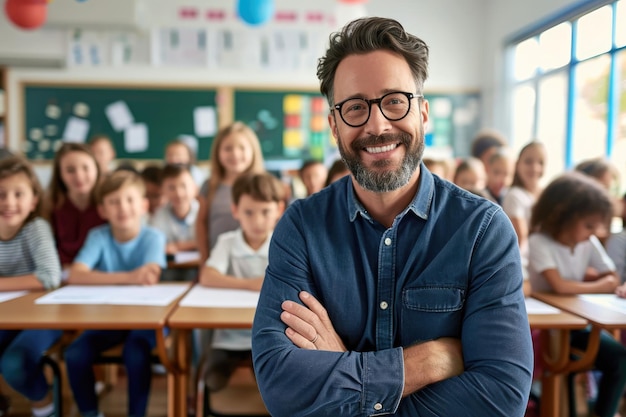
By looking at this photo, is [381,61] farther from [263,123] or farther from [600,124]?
[263,123]

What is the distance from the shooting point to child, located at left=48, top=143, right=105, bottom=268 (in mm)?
2961

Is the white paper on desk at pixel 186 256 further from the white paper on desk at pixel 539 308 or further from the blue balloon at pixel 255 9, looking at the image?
the blue balloon at pixel 255 9

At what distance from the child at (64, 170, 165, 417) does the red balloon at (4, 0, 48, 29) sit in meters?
2.53

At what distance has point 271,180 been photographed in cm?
257

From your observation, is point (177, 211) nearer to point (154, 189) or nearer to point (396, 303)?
point (154, 189)

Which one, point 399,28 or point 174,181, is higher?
point 399,28

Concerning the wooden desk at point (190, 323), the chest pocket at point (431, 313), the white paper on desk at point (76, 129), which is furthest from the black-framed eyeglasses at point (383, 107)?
the white paper on desk at point (76, 129)

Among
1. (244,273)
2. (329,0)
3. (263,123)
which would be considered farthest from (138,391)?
(329,0)

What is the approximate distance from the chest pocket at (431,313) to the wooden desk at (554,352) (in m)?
0.76

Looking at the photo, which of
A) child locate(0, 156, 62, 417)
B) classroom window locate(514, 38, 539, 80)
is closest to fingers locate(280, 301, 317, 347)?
child locate(0, 156, 62, 417)

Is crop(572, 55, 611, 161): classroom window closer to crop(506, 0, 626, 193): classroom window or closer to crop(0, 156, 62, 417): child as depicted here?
crop(506, 0, 626, 193): classroom window

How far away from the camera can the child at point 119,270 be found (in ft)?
6.86

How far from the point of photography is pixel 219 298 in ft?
6.79

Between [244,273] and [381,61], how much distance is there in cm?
151
